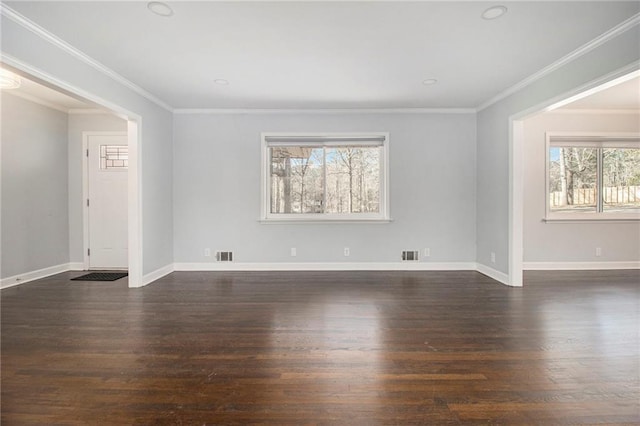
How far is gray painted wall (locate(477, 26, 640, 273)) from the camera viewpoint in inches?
105

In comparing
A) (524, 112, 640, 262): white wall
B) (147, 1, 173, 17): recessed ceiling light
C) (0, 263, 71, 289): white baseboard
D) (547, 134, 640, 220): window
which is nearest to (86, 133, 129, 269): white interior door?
(0, 263, 71, 289): white baseboard

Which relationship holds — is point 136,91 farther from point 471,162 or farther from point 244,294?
point 471,162

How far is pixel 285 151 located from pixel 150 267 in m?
2.67

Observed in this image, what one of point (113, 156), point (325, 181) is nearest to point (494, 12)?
point (325, 181)

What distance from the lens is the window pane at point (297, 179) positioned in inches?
204

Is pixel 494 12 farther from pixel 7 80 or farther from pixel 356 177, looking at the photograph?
pixel 7 80

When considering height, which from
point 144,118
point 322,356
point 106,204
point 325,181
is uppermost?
point 144,118

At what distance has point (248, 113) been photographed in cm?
503

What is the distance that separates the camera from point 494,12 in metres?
2.39

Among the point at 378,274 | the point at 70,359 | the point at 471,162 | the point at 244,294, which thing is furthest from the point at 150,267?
the point at 471,162

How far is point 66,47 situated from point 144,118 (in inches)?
53.8

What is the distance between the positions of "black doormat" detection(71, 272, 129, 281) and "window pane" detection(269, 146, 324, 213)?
2.52 metres

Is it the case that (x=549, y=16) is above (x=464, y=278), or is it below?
above

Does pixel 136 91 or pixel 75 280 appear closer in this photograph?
pixel 136 91
